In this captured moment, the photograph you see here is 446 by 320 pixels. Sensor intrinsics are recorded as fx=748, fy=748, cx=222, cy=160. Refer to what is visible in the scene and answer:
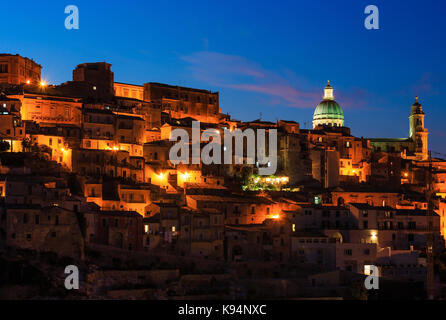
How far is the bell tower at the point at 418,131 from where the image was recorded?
84062 millimetres

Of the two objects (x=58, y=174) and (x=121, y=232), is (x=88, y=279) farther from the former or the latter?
(x=58, y=174)

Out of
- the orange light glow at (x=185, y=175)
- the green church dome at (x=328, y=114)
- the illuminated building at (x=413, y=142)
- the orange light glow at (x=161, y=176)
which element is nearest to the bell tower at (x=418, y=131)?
the illuminated building at (x=413, y=142)

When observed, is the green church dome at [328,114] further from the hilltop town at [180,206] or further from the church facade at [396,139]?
the hilltop town at [180,206]

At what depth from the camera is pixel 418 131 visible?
8625 cm

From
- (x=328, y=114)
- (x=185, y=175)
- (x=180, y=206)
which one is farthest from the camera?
(x=328, y=114)

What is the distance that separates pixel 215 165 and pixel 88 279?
2272cm

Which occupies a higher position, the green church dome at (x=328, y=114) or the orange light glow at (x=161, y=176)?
the green church dome at (x=328, y=114)

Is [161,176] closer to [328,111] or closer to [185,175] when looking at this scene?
[185,175]

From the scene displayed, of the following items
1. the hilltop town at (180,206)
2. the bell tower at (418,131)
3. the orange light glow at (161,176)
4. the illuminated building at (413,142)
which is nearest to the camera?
the hilltop town at (180,206)

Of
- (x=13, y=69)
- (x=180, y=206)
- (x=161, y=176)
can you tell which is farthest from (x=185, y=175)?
(x=13, y=69)

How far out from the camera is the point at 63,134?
5391 cm

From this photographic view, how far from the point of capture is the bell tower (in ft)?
276

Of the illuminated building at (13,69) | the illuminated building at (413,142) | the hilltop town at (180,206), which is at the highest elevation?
the illuminated building at (13,69)

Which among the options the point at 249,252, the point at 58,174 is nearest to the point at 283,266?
the point at 249,252
